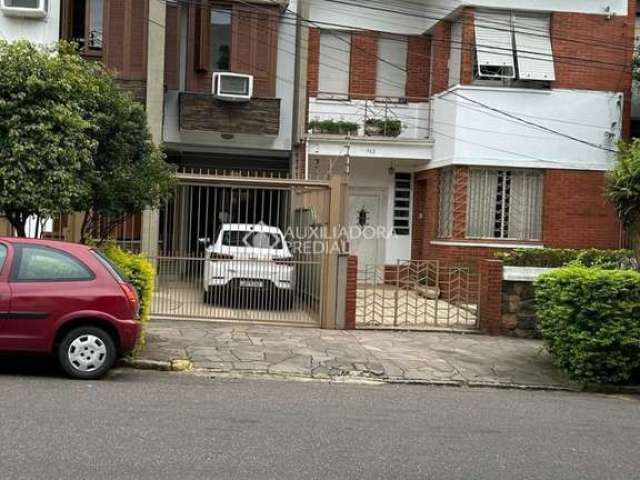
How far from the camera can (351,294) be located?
40.5 feet

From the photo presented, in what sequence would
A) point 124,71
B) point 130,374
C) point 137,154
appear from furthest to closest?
point 124,71 → point 137,154 → point 130,374

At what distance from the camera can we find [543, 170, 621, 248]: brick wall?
53.3 ft

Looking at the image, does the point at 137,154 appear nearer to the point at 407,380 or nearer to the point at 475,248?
the point at 407,380

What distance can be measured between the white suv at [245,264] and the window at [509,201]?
5732 millimetres

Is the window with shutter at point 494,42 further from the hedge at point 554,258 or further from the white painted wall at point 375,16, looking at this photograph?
the hedge at point 554,258

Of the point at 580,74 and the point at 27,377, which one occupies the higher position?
the point at 580,74

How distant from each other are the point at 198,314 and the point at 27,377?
181 inches

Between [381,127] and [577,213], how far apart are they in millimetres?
4794

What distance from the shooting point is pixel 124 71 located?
1596 cm

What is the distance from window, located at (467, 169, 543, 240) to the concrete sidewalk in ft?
15.0

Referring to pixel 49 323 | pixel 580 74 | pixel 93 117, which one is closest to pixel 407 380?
pixel 49 323

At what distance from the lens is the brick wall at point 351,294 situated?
40.4ft

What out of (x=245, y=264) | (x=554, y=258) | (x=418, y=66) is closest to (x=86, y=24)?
(x=245, y=264)

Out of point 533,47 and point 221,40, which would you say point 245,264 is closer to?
point 221,40
